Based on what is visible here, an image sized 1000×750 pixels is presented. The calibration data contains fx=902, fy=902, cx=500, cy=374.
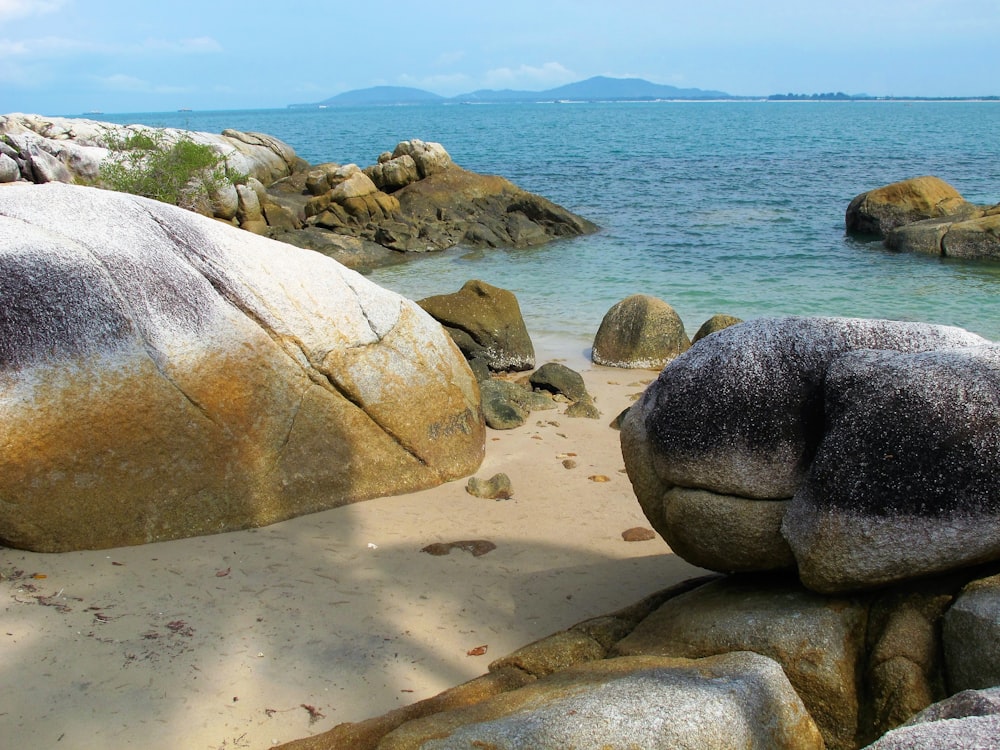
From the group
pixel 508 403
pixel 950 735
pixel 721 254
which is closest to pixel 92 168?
pixel 721 254

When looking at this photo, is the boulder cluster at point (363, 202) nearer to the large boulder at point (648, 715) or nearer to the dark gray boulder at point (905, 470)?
the large boulder at point (648, 715)

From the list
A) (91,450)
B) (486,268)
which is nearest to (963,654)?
(91,450)

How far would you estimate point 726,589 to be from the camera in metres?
4.59

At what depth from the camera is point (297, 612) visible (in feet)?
17.3

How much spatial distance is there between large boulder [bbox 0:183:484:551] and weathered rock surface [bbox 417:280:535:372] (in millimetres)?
3766

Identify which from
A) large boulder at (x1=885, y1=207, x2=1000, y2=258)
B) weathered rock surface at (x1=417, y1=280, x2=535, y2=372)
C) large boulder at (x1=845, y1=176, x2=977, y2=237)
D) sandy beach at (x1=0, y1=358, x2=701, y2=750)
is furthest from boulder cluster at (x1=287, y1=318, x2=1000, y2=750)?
large boulder at (x1=845, y1=176, x2=977, y2=237)

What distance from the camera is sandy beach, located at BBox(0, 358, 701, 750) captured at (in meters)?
4.31

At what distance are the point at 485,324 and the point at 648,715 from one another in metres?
8.19

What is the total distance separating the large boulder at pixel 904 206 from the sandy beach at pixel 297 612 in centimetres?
1952

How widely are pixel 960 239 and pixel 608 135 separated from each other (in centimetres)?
5657

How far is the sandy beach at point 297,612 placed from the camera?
431 cm

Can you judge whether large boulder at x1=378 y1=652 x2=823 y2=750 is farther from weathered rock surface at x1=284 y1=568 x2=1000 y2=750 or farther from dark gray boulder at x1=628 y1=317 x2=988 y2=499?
dark gray boulder at x1=628 y1=317 x2=988 y2=499

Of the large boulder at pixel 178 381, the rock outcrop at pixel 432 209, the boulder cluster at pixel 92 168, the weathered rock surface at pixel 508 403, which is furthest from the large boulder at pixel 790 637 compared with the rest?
the rock outcrop at pixel 432 209

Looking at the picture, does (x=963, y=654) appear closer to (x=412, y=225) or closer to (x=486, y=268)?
(x=486, y=268)
